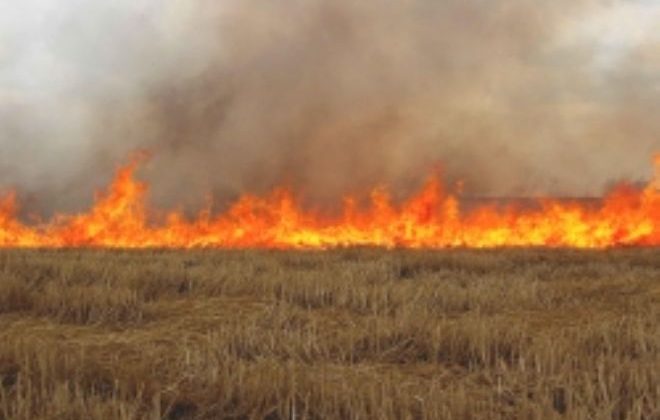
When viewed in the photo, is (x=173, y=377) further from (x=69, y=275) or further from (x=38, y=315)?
(x=69, y=275)

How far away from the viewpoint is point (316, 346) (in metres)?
5.75

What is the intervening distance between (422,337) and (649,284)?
5048 mm

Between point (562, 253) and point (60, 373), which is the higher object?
point (562, 253)

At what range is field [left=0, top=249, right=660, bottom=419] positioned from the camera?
424 centimetres

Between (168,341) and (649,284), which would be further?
(649,284)

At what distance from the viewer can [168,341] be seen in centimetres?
632

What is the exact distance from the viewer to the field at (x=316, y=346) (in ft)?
13.9

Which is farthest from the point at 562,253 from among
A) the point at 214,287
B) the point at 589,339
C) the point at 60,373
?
Answer: the point at 60,373

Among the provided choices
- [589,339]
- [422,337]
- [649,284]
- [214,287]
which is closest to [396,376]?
[422,337]

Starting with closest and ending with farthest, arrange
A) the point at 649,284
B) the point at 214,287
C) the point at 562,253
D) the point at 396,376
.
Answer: the point at 396,376 < the point at 214,287 < the point at 649,284 < the point at 562,253

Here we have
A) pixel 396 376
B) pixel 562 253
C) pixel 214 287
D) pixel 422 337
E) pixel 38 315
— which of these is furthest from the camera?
pixel 562 253

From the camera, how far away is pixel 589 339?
20.2ft

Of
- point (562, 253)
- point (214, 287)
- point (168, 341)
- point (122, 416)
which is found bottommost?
point (122, 416)

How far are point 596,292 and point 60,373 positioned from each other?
651 cm
